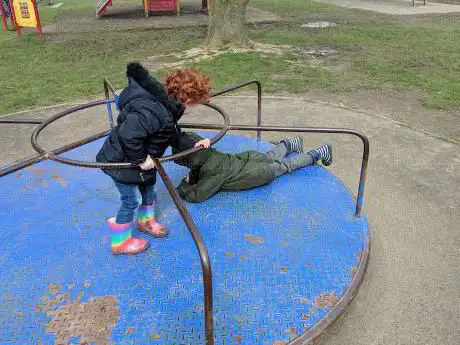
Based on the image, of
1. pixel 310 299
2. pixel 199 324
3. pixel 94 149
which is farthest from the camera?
pixel 94 149

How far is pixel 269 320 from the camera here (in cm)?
219

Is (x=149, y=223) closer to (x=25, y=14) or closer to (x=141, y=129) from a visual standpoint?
(x=141, y=129)

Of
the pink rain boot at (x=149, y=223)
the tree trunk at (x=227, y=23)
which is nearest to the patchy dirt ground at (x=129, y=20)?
the tree trunk at (x=227, y=23)

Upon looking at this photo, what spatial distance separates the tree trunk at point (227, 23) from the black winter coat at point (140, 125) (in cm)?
657

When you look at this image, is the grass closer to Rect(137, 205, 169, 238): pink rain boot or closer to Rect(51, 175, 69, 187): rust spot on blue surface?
Rect(51, 175, 69, 187): rust spot on blue surface

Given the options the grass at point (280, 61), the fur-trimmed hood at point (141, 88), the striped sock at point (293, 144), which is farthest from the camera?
the grass at point (280, 61)

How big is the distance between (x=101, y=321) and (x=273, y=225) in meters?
1.22

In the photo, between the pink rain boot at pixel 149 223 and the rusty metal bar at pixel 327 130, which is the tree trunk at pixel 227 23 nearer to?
the rusty metal bar at pixel 327 130

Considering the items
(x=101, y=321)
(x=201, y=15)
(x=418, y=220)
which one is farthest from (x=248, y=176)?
(x=201, y=15)

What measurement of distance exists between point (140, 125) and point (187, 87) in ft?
1.06

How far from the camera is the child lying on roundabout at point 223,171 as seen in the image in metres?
3.11

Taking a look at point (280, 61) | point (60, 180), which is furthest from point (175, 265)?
point (280, 61)

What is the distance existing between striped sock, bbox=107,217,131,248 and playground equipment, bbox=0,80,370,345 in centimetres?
10

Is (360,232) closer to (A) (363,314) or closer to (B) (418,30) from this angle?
(A) (363,314)
